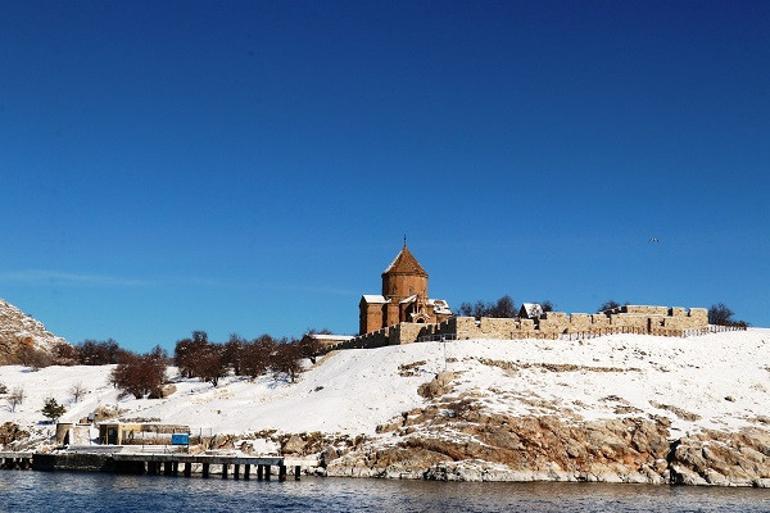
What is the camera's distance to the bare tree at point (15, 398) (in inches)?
3288

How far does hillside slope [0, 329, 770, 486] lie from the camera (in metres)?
54.8

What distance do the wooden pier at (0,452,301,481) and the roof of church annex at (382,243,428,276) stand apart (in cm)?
3569

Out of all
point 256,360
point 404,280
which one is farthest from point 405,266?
point 256,360

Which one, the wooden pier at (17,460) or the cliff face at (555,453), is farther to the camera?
the wooden pier at (17,460)

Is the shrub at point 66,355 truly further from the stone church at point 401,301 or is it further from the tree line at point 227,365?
the stone church at point 401,301

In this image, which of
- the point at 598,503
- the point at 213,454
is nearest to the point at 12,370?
the point at 213,454

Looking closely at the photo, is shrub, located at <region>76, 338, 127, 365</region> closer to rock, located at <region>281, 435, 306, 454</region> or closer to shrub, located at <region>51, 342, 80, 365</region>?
shrub, located at <region>51, 342, 80, 365</region>

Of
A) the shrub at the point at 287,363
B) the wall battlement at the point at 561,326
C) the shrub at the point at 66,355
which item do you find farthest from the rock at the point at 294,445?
the shrub at the point at 66,355

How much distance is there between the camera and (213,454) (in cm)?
5962

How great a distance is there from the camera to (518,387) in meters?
63.1

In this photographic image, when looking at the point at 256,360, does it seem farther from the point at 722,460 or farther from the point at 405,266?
the point at 722,460

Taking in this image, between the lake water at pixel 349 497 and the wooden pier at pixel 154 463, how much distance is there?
2259 mm

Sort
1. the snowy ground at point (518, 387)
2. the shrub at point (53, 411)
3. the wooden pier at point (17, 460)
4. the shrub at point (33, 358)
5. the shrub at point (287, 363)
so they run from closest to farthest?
the snowy ground at point (518, 387) < the wooden pier at point (17, 460) < the shrub at point (53, 411) < the shrub at point (287, 363) < the shrub at point (33, 358)

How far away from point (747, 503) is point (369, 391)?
93.3ft
